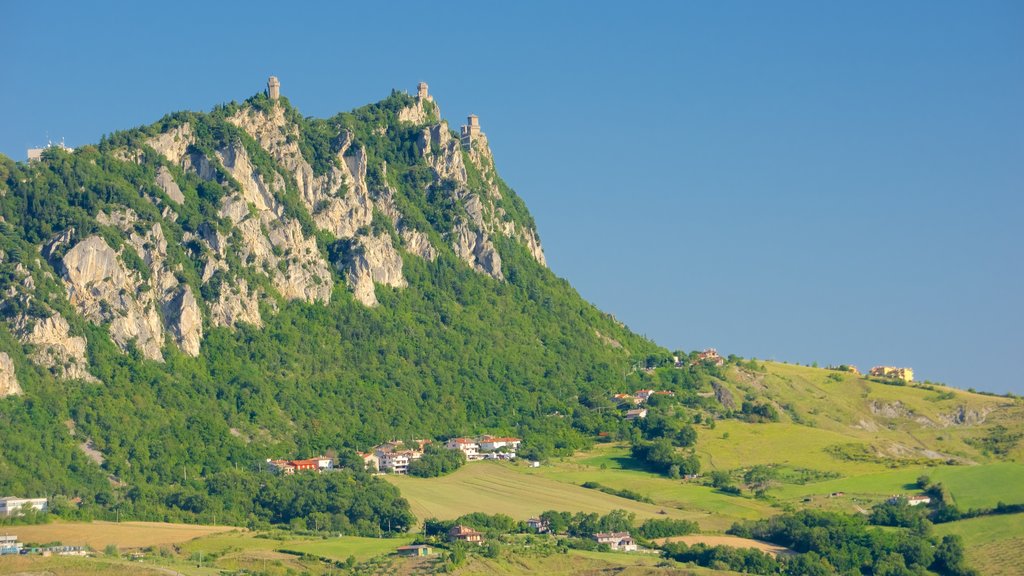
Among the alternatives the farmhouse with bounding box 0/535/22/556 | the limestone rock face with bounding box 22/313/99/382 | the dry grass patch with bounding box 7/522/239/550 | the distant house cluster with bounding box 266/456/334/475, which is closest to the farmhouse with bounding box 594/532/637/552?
the dry grass patch with bounding box 7/522/239/550

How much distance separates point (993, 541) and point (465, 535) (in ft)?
131

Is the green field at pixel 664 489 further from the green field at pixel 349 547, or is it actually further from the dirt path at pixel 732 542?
the green field at pixel 349 547

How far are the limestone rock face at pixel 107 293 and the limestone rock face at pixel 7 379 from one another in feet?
39.6

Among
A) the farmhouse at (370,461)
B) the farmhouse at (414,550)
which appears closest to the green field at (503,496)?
the farmhouse at (370,461)

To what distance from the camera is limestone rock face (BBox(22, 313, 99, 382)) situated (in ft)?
614

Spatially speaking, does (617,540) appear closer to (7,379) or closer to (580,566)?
(580,566)

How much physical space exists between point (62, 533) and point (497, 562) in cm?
3197

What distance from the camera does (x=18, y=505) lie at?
167125 millimetres

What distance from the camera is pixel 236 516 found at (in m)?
174

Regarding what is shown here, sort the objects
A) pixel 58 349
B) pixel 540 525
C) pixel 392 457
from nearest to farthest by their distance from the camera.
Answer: pixel 540 525 → pixel 58 349 → pixel 392 457

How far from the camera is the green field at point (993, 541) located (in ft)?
529

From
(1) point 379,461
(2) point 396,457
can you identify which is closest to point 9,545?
(1) point 379,461

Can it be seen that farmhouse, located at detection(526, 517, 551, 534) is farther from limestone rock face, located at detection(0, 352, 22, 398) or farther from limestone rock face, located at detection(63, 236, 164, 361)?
limestone rock face, located at detection(0, 352, 22, 398)

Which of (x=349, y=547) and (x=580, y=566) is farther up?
(x=349, y=547)
